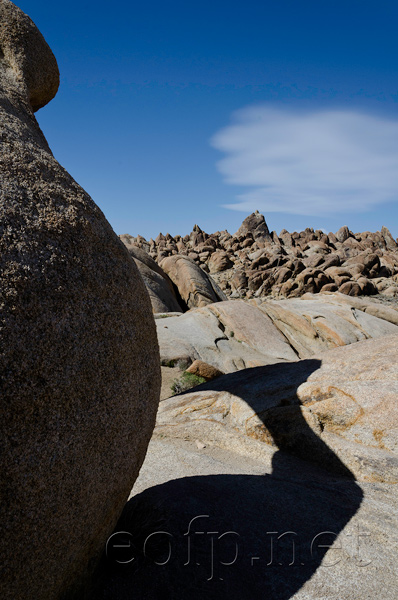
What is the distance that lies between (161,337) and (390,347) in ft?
23.4

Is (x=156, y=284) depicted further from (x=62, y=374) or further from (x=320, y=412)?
(x=62, y=374)

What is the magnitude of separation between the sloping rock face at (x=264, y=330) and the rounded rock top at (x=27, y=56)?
7.60m

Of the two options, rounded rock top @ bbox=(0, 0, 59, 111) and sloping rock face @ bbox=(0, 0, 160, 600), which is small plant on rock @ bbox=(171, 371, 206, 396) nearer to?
rounded rock top @ bbox=(0, 0, 59, 111)

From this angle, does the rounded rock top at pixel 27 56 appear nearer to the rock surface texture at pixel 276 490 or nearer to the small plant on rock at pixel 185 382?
the rock surface texture at pixel 276 490

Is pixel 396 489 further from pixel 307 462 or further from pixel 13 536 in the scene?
pixel 13 536

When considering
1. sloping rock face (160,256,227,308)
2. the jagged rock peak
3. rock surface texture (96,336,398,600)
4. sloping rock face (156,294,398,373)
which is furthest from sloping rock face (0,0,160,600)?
the jagged rock peak

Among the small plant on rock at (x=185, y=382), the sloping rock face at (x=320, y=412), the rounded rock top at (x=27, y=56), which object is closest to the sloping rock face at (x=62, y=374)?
the rounded rock top at (x=27, y=56)

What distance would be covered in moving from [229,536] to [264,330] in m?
11.4

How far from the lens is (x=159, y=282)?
744 inches

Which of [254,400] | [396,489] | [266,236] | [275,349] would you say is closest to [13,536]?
[396,489]

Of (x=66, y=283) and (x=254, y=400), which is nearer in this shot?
(x=66, y=283)

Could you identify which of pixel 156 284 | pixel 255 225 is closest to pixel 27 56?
pixel 156 284

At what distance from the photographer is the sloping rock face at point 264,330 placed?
1208 centimetres

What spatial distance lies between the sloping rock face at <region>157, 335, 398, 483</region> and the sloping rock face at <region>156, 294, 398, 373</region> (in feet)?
16.6
